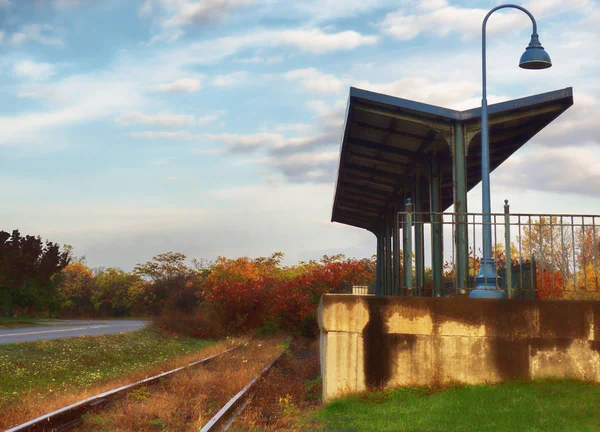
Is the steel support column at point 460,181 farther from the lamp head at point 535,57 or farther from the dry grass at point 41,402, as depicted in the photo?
the dry grass at point 41,402

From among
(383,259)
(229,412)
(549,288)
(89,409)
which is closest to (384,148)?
(549,288)

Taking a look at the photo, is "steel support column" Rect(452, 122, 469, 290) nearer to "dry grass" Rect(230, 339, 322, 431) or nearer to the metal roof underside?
the metal roof underside

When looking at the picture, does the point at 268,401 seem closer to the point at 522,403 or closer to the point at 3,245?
the point at 522,403

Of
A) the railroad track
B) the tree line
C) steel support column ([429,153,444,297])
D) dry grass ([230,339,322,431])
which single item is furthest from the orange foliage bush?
the railroad track

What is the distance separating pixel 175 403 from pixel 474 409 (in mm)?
4551

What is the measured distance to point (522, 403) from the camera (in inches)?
377

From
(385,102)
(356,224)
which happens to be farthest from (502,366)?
(356,224)

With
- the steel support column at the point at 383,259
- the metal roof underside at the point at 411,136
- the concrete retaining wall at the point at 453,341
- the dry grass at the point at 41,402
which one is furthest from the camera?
the steel support column at the point at 383,259

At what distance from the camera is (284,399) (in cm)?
1192

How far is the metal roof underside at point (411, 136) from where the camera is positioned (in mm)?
14148

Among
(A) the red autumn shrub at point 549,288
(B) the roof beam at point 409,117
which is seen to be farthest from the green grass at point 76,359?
(A) the red autumn shrub at point 549,288

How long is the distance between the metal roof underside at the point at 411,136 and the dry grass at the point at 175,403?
584 centimetres

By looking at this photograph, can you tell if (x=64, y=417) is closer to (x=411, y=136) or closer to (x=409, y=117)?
(x=409, y=117)

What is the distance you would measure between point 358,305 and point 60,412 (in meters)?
4.47
